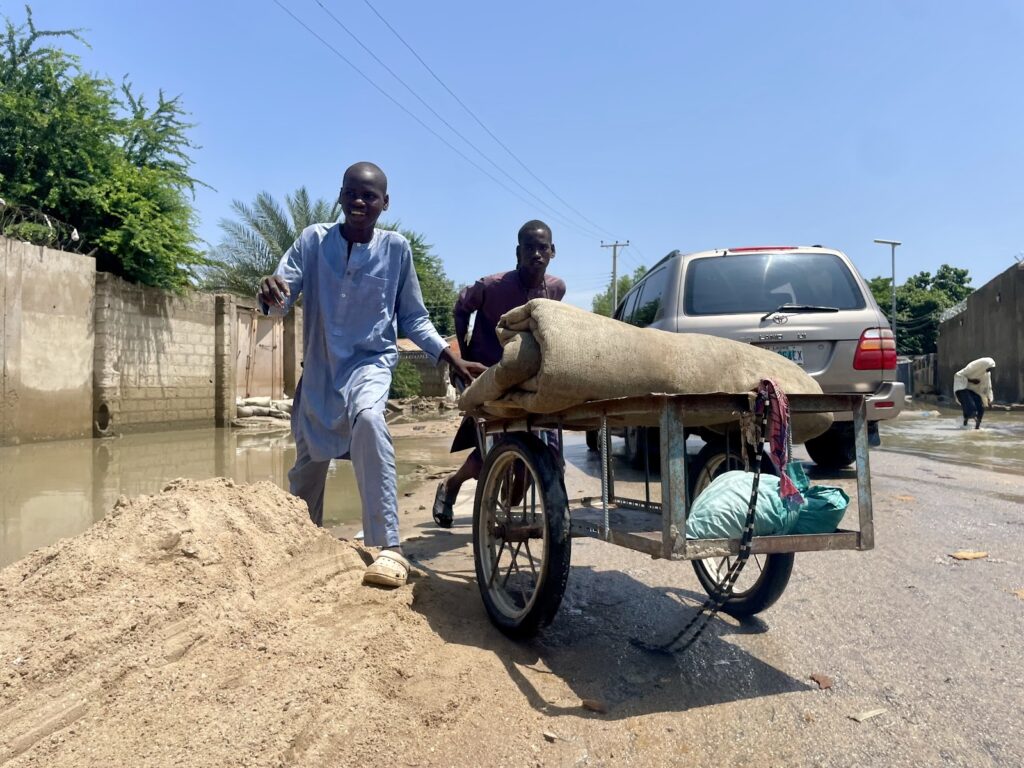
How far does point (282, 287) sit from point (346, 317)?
1.11 feet

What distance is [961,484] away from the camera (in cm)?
640

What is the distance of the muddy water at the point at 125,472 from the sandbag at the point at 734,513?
305cm

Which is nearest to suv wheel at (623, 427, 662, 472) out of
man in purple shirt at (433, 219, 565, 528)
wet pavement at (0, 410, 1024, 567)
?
wet pavement at (0, 410, 1024, 567)

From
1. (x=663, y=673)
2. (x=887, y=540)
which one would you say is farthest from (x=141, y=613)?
(x=887, y=540)

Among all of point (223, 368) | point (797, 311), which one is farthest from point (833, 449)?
point (223, 368)

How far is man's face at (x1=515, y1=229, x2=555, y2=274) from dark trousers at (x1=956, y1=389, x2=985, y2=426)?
1210 cm

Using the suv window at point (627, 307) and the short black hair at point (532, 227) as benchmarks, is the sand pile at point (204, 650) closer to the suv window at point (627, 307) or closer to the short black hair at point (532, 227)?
the short black hair at point (532, 227)

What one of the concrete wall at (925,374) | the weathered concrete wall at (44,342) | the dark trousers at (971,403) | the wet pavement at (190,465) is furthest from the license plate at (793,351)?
the concrete wall at (925,374)

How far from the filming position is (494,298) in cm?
442

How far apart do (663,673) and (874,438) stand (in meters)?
5.03

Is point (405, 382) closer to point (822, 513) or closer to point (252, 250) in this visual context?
point (252, 250)

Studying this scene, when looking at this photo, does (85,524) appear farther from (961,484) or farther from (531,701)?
(961,484)

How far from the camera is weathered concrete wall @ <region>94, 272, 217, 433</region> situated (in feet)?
40.7

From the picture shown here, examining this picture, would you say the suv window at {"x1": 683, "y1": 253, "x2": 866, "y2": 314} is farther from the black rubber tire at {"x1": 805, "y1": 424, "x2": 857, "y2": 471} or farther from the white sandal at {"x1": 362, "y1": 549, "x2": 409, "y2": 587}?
the white sandal at {"x1": 362, "y1": 549, "x2": 409, "y2": 587}
